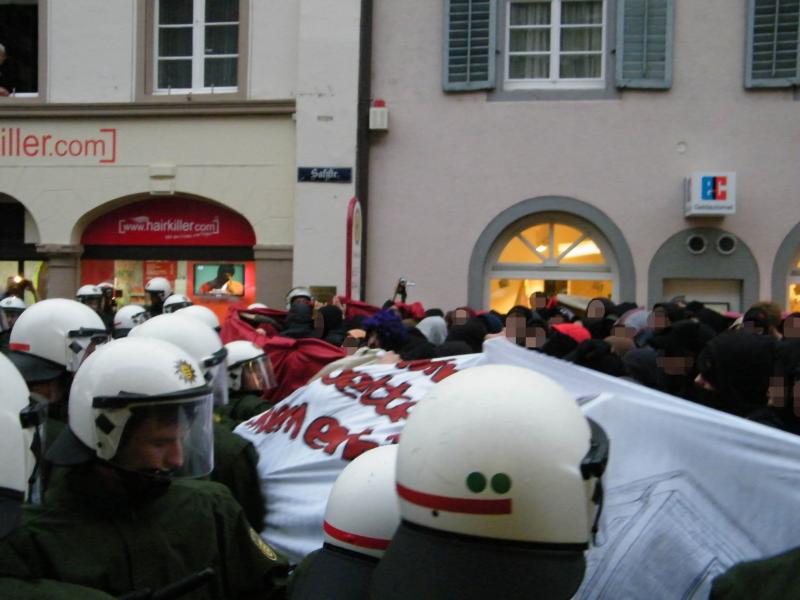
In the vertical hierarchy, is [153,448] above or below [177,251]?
below

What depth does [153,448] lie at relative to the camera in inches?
92.6

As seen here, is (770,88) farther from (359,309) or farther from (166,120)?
(166,120)

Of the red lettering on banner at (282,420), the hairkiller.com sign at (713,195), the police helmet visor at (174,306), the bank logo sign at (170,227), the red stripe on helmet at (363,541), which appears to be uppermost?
the hairkiller.com sign at (713,195)

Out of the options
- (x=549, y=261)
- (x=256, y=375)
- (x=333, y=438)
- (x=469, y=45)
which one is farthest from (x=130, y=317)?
(x=469, y=45)

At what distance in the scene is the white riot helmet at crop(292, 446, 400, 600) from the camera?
196 centimetres

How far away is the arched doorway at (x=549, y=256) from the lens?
38.8 ft

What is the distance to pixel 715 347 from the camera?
3656 mm

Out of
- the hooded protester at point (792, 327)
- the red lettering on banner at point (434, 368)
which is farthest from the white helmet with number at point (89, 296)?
the hooded protester at point (792, 327)

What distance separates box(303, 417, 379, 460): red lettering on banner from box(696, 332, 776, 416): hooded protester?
1.47 meters

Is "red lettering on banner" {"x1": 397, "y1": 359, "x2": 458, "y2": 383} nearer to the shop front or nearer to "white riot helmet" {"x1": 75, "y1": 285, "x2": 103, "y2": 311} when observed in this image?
"white riot helmet" {"x1": 75, "y1": 285, "x2": 103, "y2": 311}

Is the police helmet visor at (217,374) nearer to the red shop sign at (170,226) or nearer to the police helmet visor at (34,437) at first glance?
the police helmet visor at (34,437)

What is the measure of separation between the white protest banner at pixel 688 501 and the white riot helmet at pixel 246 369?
2.64 meters

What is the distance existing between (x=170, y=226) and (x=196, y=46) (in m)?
2.75

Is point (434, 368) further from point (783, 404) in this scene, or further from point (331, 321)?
point (331, 321)
